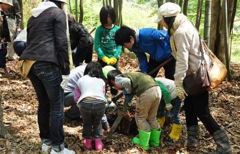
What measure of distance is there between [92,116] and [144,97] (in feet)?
2.59

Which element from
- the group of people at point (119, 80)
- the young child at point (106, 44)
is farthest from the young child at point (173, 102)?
the young child at point (106, 44)

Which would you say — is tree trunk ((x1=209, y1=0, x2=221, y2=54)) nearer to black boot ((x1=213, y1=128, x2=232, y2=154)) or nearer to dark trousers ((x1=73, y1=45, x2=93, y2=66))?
dark trousers ((x1=73, y1=45, x2=93, y2=66))

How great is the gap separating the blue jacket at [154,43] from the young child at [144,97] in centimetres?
71

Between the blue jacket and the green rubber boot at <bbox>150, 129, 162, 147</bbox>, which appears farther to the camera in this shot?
the blue jacket

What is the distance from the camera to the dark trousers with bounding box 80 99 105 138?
394 cm

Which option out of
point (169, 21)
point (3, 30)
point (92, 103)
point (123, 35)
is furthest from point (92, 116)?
point (3, 30)

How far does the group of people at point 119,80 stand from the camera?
3.37 m

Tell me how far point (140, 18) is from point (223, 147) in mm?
16720

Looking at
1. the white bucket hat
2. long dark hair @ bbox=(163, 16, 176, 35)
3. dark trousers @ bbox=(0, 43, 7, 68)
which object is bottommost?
dark trousers @ bbox=(0, 43, 7, 68)

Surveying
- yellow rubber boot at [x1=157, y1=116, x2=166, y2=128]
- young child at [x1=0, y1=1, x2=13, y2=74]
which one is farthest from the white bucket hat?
young child at [x1=0, y1=1, x2=13, y2=74]

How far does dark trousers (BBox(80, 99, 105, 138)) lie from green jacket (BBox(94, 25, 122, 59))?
5.64ft

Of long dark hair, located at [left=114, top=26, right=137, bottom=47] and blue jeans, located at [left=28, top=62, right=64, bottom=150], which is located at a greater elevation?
long dark hair, located at [left=114, top=26, right=137, bottom=47]

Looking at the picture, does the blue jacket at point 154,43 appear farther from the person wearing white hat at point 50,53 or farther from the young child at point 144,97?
the person wearing white hat at point 50,53

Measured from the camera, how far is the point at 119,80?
411 centimetres
